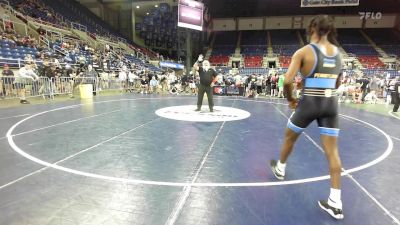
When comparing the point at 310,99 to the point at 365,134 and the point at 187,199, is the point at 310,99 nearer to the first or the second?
the point at 187,199

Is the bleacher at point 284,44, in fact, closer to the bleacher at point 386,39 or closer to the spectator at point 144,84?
the bleacher at point 386,39

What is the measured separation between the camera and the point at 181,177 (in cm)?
348

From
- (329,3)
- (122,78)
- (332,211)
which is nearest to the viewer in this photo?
(332,211)

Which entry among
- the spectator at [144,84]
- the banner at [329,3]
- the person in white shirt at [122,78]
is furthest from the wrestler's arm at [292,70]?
the banner at [329,3]

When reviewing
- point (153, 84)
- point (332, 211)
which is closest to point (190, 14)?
point (153, 84)

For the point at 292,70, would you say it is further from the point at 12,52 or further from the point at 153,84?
the point at 12,52

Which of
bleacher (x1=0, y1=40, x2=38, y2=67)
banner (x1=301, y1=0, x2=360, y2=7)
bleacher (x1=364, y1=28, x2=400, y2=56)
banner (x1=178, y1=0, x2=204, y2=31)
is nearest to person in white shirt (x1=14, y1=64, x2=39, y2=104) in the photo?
bleacher (x1=0, y1=40, x2=38, y2=67)

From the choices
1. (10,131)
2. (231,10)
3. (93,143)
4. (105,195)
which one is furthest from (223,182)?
(231,10)

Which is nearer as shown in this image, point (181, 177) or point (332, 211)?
point (332, 211)

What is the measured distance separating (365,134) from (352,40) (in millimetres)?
38301

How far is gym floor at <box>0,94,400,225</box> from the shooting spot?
259 cm

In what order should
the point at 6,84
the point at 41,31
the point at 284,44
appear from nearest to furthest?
1. the point at 6,84
2. the point at 41,31
3. the point at 284,44

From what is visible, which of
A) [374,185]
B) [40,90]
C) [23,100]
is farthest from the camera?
[40,90]

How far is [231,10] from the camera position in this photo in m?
40.5
